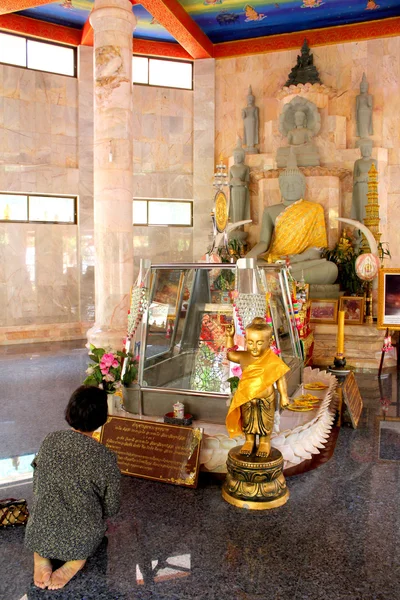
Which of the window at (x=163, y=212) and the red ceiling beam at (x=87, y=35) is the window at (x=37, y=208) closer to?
the window at (x=163, y=212)

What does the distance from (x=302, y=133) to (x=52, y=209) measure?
18.0 ft

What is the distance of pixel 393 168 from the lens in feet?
37.4

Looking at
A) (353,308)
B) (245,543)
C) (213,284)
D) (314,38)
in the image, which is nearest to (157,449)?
(245,543)

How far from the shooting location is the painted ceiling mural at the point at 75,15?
35.4 ft

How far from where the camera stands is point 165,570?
270cm

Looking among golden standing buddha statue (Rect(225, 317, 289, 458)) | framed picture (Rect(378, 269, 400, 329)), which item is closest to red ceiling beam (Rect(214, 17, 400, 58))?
framed picture (Rect(378, 269, 400, 329))

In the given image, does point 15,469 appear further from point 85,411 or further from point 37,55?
point 37,55

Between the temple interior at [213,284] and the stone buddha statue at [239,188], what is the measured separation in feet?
0.14

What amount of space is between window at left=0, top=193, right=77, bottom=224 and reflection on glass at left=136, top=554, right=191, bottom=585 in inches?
379

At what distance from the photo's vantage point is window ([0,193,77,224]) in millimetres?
11188

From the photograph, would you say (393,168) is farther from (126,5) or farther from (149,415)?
(149,415)

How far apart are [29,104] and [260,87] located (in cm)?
502

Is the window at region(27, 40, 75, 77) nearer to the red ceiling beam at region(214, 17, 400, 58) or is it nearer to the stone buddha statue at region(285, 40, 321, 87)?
the red ceiling beam at region(214, 17, 400, 58)

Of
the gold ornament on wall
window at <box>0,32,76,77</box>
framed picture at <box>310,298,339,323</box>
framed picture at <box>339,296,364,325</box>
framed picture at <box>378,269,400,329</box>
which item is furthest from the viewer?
window at <box>0,32,76,77</box>
